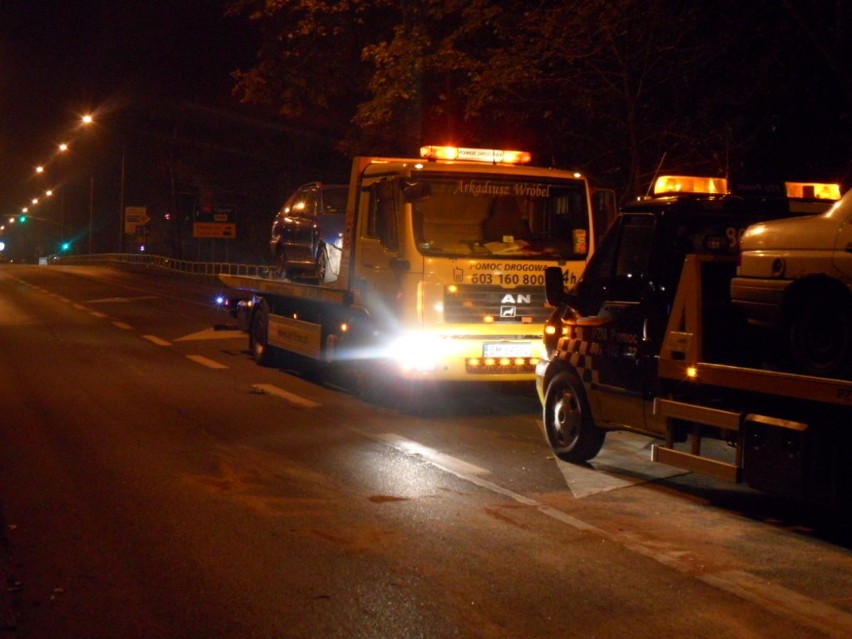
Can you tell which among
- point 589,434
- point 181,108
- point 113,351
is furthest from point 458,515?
point 181,108

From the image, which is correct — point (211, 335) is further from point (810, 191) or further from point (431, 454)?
point (810, 191)

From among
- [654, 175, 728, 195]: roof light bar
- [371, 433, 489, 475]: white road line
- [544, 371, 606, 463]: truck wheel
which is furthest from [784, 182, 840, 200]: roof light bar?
[371, 433, 489, 475]: white road line

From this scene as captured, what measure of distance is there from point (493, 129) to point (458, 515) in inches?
590

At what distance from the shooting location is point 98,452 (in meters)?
9.50

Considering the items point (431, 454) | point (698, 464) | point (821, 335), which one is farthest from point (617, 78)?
point (821, 335)

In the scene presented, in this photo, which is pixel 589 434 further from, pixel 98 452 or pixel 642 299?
pixel 98 452

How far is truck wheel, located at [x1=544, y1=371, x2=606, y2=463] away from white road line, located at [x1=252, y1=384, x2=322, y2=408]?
377cm

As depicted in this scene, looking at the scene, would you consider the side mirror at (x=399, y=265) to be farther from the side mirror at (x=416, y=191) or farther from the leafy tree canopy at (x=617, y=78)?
the leafy tree canopy at (x=617, y=78)

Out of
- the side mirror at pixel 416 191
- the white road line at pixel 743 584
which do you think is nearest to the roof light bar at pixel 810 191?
the white road line at pixel 743 584

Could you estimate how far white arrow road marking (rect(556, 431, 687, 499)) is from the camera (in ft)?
28.1

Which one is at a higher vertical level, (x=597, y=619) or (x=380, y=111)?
(x=380, y=111)

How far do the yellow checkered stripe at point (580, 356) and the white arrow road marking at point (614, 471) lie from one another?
0.77 m

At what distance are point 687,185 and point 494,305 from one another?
3833 mm

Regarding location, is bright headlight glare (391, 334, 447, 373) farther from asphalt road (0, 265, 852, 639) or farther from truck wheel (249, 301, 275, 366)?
truck wheel (249, 301, 275, 366)
